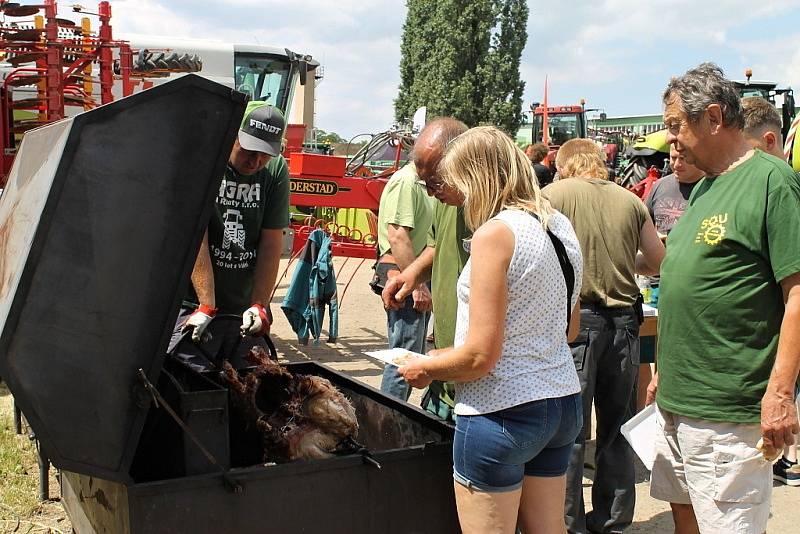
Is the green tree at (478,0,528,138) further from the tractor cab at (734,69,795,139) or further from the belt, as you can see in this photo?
the belt

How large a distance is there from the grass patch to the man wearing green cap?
150 centimetres

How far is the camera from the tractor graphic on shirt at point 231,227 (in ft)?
11.8

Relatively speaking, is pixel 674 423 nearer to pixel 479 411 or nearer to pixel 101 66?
pixel 479 411

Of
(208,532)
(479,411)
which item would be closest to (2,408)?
(208,532)

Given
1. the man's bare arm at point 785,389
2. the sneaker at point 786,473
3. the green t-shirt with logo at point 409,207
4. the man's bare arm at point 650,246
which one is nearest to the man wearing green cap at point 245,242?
the green t-shirt with logo at point 409,207

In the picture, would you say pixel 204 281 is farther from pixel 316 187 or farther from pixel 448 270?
pixel 316 187

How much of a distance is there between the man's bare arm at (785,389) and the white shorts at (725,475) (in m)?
0.17

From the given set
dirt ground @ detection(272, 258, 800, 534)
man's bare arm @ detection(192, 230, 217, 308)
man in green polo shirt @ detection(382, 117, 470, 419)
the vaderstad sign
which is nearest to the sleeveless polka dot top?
man in green polo shirt @ detection(382, 117, 470, 419)

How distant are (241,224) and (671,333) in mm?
1887

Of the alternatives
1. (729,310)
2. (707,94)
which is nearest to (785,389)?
(729,310)

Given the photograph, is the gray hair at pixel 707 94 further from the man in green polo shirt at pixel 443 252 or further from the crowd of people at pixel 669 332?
the man in green polo shirt at pixel 443 252

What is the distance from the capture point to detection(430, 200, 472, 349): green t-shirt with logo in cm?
332

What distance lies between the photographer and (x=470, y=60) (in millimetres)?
34219

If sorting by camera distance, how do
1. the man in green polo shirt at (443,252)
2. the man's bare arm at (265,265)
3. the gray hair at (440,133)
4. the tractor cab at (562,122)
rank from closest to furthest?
the man in green polo shirt at (443,252), the gray hair at (440,133), the man's bare arm at (265,265), the tractor cab at (562,122)
